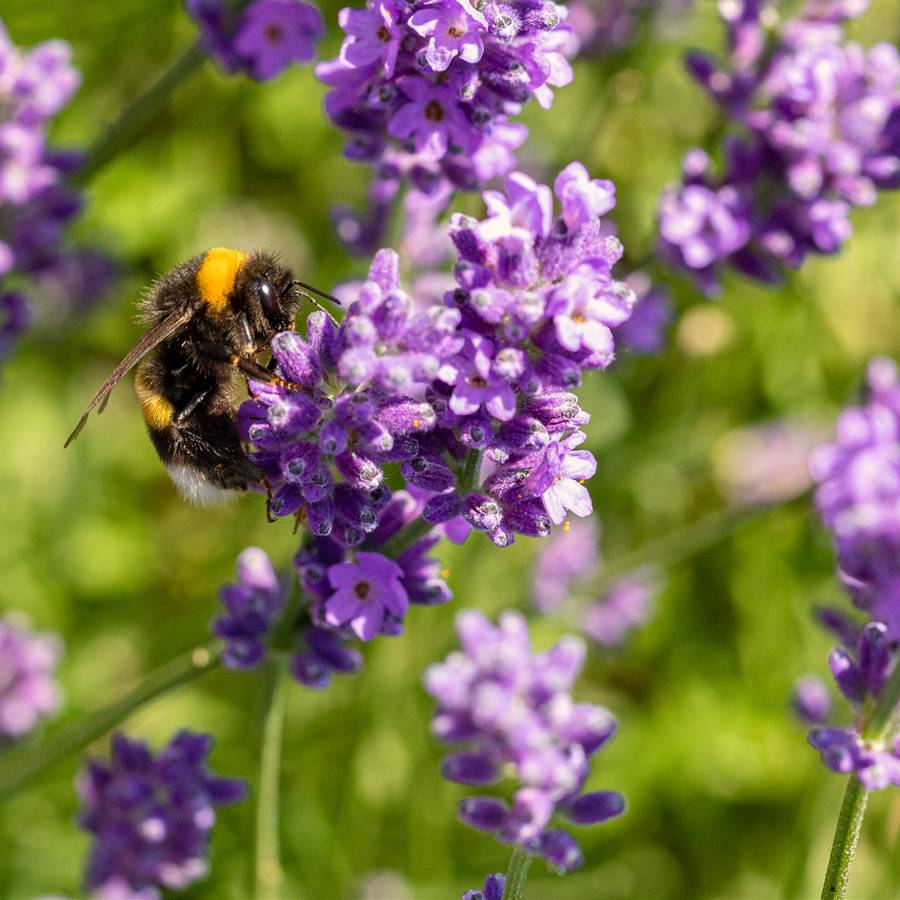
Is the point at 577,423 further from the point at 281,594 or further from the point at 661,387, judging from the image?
the point at 661,387

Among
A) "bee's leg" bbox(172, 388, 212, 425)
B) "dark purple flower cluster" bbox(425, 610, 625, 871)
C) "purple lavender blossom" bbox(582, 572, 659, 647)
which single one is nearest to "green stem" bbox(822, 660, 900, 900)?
"dark purple flower cluster" bbox(425, 610, 625, 871)

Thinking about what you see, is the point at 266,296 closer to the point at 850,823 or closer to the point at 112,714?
the point at 112,714

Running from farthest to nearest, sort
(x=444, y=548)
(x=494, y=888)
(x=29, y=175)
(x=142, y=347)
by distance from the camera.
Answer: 1. (x=444, y=548)
2. (x=29, y=175)
3. (x=142, y=347)
4. (x=494, y=888)

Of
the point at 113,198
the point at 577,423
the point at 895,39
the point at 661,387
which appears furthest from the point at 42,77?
the point at 895,39

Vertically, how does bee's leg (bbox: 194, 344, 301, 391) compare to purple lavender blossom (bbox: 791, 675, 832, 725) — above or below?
above

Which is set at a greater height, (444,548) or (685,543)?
(685,543)

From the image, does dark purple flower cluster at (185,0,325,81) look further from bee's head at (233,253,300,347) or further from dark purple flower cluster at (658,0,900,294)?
dark purple flower cluster at (658,0,900,294)

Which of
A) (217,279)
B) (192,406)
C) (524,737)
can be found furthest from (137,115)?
(524,737)
